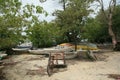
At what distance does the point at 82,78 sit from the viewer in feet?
51.9

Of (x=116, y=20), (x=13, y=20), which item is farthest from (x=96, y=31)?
(x=13, y=20)

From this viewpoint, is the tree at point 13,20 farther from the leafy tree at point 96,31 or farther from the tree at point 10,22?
the leafy tree at point 96,31

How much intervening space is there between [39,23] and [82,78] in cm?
454

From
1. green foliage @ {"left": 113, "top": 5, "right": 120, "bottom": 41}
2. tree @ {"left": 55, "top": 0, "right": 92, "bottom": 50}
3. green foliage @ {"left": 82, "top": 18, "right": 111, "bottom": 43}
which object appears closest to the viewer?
tree @ {"left": 55, "top": 0, "right": 92, "bottom": 50}

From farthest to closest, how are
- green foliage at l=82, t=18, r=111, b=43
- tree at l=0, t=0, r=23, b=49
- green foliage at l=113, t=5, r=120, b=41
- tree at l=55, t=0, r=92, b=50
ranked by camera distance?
green foliage at l=113, t=5, r=120, b=41
green foliage at l=82, t=18, r=111, b=43
tree at l=55, t=0, r=92, b=50
tree at l=0, t=0, r=23, b=49

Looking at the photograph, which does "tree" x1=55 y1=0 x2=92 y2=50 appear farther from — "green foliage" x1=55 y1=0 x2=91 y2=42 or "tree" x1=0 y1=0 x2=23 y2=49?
"tree" x1=0 y1=0 x2=23 y2=49

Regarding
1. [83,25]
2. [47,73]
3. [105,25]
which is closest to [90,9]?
[83,25]

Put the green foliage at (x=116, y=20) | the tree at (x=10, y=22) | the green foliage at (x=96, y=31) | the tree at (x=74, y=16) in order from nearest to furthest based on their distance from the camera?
the tree at (x=10, y=22) → the tree at (x=74, y=16) → the green foliage at (x=96, y=31) → the green foliage at (x=116, y=20)

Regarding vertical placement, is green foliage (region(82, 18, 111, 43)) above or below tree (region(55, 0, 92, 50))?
below

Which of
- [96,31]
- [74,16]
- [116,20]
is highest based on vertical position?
[74,16]

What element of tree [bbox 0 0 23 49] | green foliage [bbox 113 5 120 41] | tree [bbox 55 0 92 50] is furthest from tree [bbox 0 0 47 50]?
green foliage [bbox 113 5 120 41]

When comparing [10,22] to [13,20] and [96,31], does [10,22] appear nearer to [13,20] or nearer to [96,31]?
[13,20]

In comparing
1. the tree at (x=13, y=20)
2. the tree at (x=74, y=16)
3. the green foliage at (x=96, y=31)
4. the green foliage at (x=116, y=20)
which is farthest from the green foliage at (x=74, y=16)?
the tree at (x=13, y=20)

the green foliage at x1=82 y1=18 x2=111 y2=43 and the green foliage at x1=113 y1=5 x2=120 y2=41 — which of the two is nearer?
the green foliage at x1=82 y1=18 x2=111 y2=43
